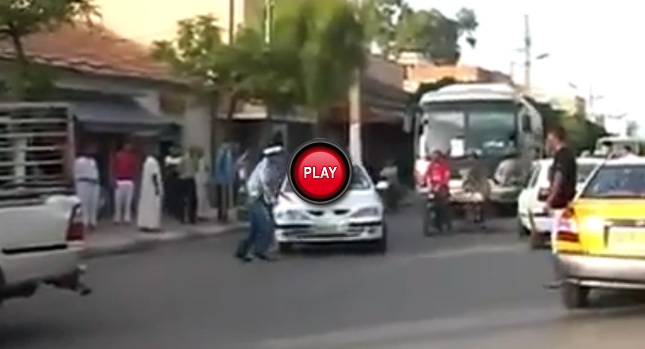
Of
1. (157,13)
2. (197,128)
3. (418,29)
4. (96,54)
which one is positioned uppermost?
(418,29)

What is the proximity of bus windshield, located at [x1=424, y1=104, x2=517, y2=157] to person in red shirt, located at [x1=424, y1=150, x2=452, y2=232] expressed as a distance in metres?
6.38

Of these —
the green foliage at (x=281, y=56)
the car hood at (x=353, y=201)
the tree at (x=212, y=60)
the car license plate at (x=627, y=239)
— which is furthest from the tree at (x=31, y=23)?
the green foliage at (x=281, y=56)

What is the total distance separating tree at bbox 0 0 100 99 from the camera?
68.8 ft

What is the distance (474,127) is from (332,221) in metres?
14.1

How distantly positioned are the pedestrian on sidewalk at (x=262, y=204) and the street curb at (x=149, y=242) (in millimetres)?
2243

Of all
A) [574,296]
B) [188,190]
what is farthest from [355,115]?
[574,296]

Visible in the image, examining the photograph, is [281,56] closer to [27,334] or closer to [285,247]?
[285,247]

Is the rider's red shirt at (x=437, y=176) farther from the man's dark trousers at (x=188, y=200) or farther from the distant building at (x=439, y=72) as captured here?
the distant building at (x=439, y=72)

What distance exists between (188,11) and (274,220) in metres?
26.8

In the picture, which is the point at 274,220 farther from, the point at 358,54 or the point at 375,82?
the point at 375,82

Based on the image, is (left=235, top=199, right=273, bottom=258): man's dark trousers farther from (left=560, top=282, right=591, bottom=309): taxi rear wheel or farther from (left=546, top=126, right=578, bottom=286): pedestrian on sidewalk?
(left=560, top=282, right=591, bottom=309): taxi rear wheel

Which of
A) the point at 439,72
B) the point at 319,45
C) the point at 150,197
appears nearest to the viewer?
the point at 150,197

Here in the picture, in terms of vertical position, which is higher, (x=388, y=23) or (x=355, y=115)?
(x=388, y=23)

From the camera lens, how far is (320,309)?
1509 cm
